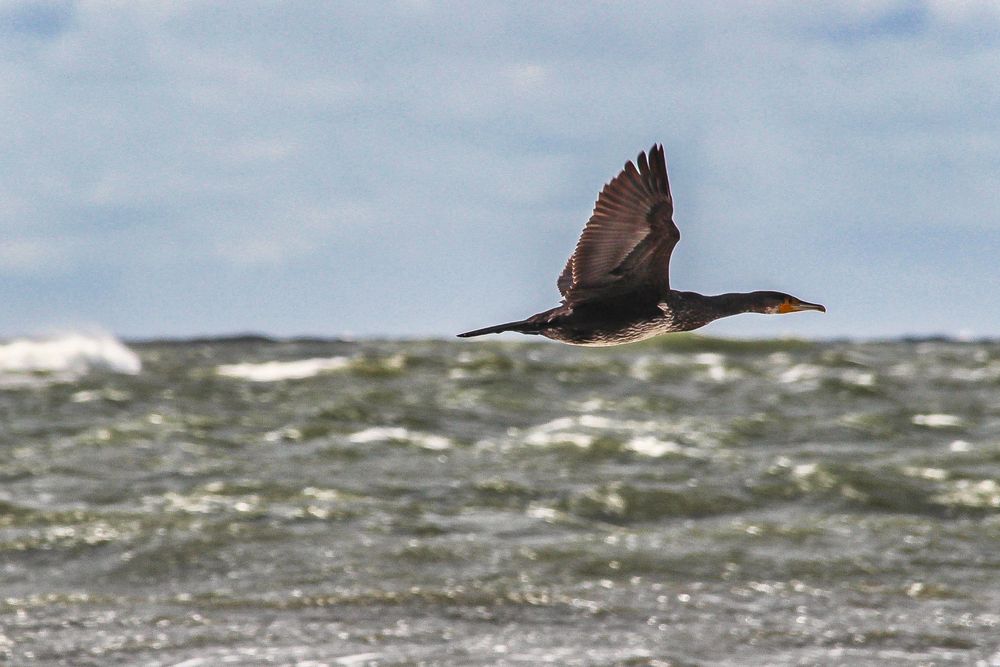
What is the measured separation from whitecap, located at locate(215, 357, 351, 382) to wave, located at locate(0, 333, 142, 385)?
254 centimetres

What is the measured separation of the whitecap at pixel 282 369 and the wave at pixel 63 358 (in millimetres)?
2538

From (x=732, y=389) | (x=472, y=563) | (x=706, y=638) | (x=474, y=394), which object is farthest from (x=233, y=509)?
(x=732, y=389)

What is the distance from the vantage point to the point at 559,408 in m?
25.1

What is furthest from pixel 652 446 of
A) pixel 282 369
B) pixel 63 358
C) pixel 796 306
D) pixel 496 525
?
pixel 63 358

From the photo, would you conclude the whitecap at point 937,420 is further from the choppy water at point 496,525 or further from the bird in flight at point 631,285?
the bird in flight at point 631,285

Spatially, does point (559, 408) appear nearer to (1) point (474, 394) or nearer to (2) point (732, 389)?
(1) point (474, 394)

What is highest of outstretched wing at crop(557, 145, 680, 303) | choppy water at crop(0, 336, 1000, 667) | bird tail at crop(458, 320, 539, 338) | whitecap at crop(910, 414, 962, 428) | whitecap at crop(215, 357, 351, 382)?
outstretched wing at crop(557, 145, 680, 303)

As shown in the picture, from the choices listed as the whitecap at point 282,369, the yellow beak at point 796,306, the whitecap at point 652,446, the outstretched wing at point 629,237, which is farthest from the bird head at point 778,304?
the whitecap at point 282,369

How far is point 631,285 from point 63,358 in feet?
103

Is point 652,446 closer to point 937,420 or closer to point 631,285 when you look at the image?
point 937,420

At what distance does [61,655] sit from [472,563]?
14.8 ft

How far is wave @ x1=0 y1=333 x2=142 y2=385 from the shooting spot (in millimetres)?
31562

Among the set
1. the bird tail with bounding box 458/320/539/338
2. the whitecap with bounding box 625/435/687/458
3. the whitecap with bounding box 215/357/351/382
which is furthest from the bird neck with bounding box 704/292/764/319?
the whitecap with bounding box 215/357/351/382

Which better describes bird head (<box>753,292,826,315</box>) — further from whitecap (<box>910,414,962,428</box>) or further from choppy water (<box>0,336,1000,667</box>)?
whitecap (<box>910,414,962,428</box>)
